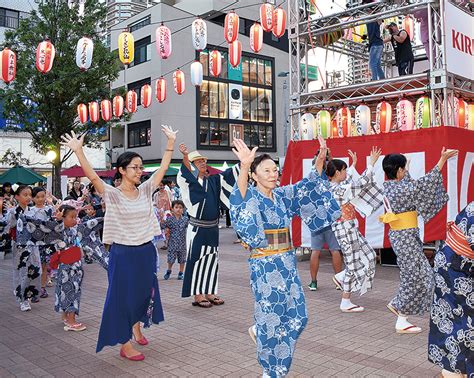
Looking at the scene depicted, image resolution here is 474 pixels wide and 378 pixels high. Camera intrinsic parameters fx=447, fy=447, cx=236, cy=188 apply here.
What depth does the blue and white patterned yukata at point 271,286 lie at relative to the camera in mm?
3025

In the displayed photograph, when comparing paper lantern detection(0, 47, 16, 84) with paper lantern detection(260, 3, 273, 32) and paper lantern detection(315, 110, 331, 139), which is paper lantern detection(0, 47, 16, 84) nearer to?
paper lantern detection(260, 3, 273, 32)

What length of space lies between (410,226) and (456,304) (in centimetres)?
175

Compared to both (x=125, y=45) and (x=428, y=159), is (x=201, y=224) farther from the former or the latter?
(x=125, y=45)

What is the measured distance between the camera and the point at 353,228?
570 centimetres

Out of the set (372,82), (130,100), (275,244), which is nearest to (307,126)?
(372,82)

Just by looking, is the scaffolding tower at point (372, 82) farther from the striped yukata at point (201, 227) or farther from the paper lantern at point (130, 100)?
the paper lantern at point (130, 100)

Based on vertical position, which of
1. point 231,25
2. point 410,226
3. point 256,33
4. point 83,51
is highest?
point 231,25

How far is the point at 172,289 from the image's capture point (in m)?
7.27

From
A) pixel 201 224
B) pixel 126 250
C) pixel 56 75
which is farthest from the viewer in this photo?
pixel 56 75

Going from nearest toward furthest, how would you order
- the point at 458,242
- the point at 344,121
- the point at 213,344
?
the point at 458,242 < the point at 213,344 < the point at 344,121

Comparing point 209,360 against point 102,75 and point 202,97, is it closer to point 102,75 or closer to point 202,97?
point 102,75

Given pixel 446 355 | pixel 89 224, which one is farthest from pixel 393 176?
pixel 89 224

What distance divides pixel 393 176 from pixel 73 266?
3780 mm

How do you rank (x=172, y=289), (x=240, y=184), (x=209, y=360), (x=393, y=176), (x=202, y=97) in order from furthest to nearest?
1. (x=202, y=97)
2. (x=172, y=289)
3. (x=393, y=176)
4. (x=209, y=360)
5. (x=240, y=184)
